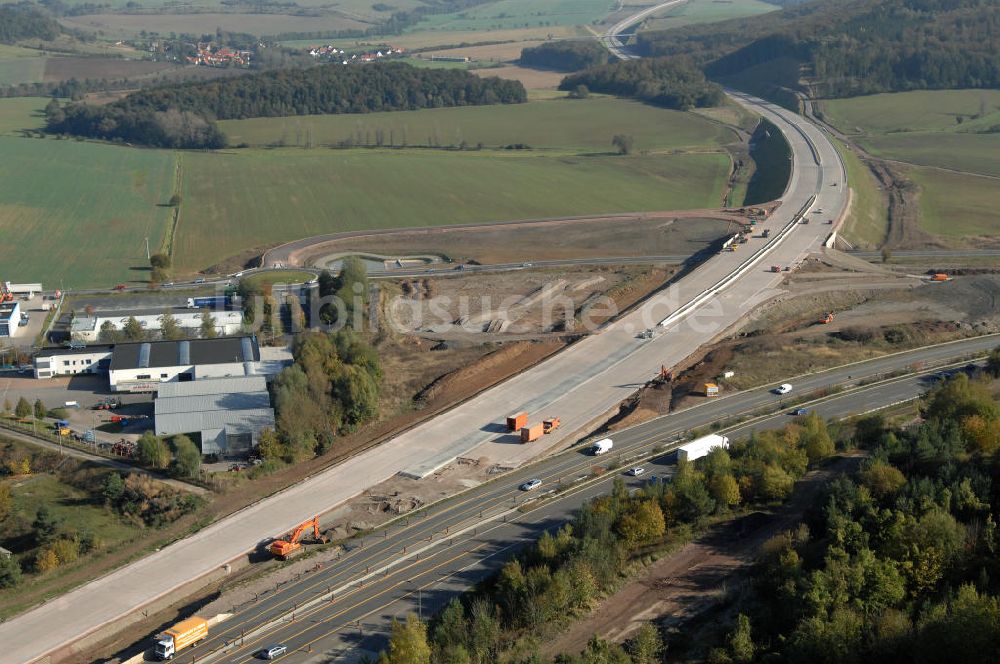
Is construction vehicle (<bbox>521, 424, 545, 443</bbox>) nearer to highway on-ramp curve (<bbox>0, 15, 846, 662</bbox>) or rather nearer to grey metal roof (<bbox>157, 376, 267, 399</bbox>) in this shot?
highway on-ramp curve (<bbox>0, 15, 846, 662</bbox>)

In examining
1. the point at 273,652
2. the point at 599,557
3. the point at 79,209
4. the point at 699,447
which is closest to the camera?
the point at 273,652

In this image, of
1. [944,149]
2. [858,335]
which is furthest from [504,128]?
[858,335]

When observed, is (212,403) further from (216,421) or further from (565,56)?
(565,56)

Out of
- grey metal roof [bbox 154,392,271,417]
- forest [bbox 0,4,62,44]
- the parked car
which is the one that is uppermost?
forest [bbox 0,4,62,44]

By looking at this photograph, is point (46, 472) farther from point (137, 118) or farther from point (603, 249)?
point (137, 118)

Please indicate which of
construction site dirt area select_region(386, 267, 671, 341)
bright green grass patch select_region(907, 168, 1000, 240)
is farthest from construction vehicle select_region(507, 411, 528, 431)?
bright green grass patch select_region(907, 168, 1000, 240)

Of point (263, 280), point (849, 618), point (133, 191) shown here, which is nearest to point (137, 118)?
point (133, 191)
